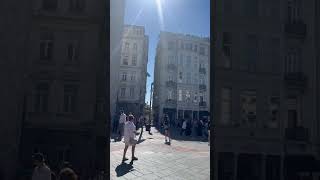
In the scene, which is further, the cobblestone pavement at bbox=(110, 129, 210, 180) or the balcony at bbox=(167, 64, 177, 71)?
the balcony at bbox=(167, 64, 177, 71)

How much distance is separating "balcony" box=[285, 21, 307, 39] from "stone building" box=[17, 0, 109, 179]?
3.62 m

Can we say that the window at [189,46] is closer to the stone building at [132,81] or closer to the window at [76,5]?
the stone building at [132,81]

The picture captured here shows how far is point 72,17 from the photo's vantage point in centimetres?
636

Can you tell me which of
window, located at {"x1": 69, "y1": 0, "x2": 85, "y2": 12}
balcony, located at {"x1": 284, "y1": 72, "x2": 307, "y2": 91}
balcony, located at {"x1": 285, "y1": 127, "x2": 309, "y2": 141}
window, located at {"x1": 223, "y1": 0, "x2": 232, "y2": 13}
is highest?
window, located at {"x1": 223, "y1": 0, "x2": 232, "y2": 13}

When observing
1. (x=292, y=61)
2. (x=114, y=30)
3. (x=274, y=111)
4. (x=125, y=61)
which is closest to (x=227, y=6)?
(x=292, y=61)

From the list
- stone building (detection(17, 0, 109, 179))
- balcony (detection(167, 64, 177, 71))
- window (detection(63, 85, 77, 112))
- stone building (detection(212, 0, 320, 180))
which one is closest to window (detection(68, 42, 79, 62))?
stone building (detection(17, 0, 109, 179))

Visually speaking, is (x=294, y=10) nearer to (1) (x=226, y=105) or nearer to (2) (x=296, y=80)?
→ (2) (x=296, y=80)

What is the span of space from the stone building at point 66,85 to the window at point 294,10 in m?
3.74

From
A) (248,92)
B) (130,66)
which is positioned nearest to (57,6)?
(248,92)

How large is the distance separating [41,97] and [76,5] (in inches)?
71.5

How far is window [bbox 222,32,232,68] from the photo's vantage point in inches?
264

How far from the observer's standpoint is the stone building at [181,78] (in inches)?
1634

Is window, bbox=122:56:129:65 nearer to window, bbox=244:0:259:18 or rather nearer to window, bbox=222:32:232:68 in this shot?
window, bbox=244:0:259:18

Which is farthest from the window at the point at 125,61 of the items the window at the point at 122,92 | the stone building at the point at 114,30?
the stone building at the point at 114,30
